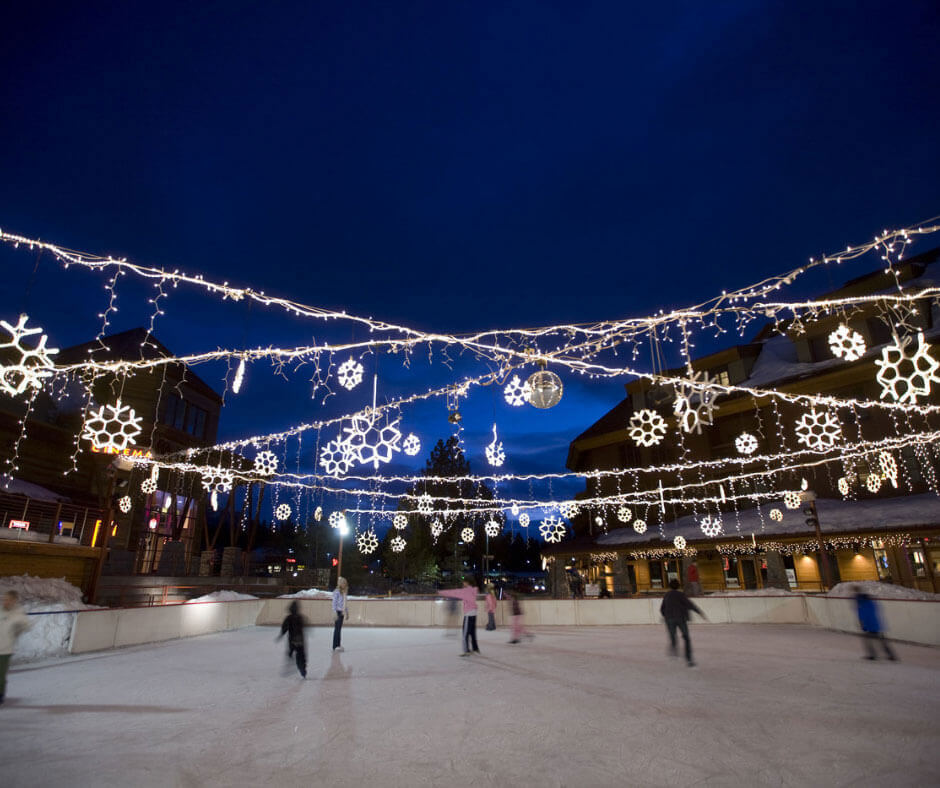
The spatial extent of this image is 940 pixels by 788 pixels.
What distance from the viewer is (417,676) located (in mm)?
7594

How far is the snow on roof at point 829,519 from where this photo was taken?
17.0m

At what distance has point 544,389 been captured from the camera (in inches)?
305

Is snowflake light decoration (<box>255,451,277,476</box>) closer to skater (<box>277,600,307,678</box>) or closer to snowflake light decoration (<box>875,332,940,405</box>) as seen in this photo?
skater (<box>277,600,307,678</box>)

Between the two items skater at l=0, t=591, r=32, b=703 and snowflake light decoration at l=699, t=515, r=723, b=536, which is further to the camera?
snowflake light decoration at l=699, t=515, r=723, b=536

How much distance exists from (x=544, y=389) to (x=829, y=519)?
17303 millimetres

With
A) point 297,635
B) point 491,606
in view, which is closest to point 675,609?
point 297,635

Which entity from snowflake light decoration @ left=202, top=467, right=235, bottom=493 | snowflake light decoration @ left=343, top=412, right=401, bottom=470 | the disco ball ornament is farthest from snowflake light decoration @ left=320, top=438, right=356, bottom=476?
snowflake light decoration @ left=202, top=467, right=235, bottom=493

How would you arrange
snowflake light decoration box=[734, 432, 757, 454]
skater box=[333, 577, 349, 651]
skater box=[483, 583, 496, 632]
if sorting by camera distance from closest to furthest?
skater box=[333, 577, 349, 651], skater box=[483, 583, 496, 632], snowflake light decoration box=[734, 432, 757, 454]

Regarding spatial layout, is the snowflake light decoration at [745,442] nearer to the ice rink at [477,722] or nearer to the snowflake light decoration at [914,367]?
the snowflake light decoration at [914,367]

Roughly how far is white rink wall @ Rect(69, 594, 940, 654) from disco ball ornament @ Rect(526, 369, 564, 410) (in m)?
8.21

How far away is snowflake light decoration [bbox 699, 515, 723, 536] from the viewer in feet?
64.3

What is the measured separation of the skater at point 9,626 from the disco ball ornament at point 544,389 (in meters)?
7.29

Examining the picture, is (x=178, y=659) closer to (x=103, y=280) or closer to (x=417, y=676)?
(x=417, y=676)

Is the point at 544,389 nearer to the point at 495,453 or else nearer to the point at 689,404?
the point at 689,404
